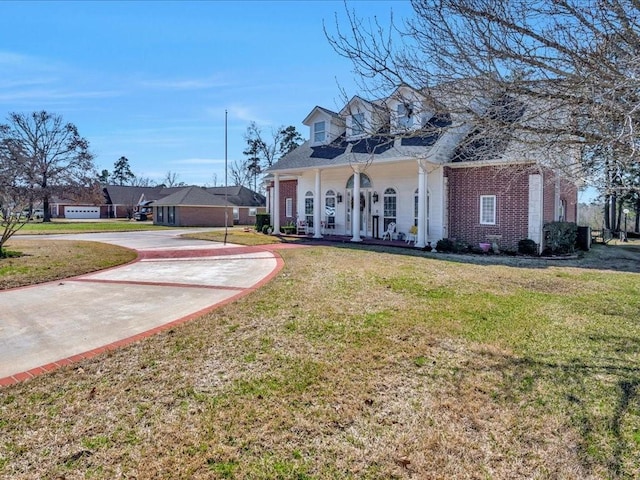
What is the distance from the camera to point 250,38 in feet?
31.0

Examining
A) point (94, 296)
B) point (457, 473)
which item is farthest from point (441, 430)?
point (94, 296)

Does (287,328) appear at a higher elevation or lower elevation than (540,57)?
lower

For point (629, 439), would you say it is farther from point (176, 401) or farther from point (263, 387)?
point (176, 401)

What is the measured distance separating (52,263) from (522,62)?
1196 cm

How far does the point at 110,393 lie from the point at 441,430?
117 inches

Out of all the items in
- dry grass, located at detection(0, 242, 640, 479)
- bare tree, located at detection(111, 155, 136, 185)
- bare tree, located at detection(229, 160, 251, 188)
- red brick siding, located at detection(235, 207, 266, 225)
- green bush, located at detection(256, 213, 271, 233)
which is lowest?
dry grass, located at detection(0, 242, 640, 479)

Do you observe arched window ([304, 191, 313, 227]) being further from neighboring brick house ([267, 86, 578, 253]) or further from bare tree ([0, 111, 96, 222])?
bare tree ([0, 111, 96, 222])

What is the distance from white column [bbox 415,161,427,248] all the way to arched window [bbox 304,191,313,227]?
24.7 ft

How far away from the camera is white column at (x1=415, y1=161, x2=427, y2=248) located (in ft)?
49.9

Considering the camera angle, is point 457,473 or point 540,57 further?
point 540,57

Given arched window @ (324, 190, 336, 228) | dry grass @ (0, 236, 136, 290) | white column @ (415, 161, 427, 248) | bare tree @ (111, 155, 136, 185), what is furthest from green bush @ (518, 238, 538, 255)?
bare tree @ (111, 155, 136, 185)

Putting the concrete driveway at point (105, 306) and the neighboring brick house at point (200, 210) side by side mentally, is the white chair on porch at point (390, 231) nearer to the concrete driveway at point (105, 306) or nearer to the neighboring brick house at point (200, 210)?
the concrete driveway at point (105, 306)

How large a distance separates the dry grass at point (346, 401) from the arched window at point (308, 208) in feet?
51.2

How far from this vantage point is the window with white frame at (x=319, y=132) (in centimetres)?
2017
